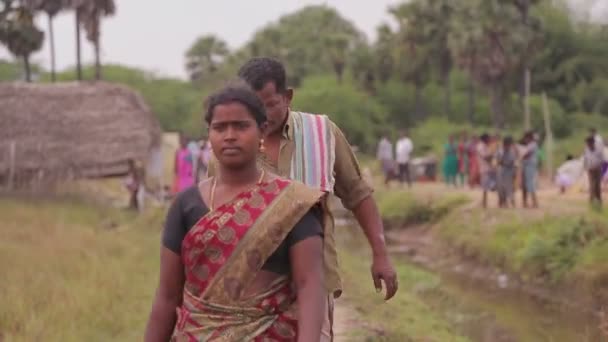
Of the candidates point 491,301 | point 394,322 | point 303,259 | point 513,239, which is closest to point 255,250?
point 303,259

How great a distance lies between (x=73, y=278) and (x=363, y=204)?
262 inches

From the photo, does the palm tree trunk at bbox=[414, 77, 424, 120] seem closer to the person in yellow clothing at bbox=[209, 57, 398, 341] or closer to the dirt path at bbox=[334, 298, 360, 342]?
the dirt path at bbox=[334, 298, 360, 342]

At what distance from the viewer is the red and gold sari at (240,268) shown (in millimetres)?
2934

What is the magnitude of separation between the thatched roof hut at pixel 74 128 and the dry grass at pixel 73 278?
21.7ft

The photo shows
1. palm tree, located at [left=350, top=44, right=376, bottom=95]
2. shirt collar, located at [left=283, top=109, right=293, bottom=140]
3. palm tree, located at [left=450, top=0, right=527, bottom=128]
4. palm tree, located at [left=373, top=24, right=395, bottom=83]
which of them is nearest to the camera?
shirt collar, located at [left=283, top=109, right=293, bottom=140]

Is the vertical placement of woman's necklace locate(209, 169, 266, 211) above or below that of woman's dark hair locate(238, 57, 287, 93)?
below

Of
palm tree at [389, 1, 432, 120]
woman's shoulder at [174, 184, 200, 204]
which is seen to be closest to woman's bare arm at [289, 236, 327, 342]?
woman's shoulder at [174, 184, 200, 204]

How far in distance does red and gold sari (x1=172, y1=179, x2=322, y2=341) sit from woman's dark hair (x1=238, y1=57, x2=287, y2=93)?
2.45ft

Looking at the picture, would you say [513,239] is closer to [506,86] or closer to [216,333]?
[216,333]

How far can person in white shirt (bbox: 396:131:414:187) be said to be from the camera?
2164 cm

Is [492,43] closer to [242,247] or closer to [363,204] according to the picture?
[363,204]

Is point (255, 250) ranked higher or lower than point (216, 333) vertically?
higher

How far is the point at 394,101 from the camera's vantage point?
4278cm

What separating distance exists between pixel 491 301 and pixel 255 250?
9.83 m
